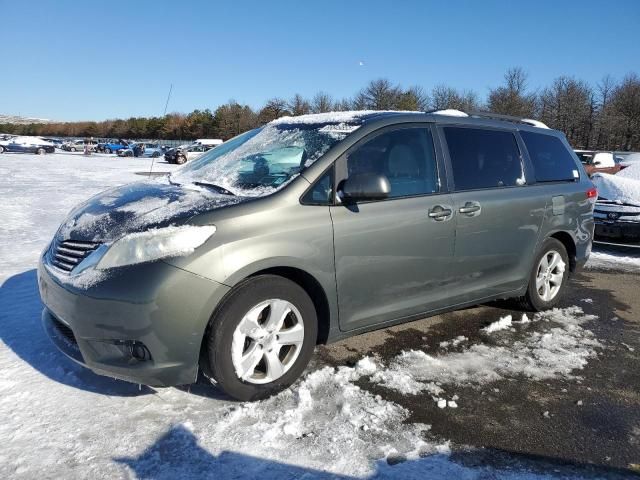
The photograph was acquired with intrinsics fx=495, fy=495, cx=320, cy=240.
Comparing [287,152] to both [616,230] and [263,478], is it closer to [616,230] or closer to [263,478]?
[263,478]

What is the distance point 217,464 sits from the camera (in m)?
2.39

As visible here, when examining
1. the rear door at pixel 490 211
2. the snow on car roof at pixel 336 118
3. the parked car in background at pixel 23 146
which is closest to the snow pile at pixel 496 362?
the rear door at pixel 490 211

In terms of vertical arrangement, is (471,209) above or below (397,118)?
below

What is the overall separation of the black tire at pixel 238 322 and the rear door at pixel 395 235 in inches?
11.8

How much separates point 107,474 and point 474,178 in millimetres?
3234

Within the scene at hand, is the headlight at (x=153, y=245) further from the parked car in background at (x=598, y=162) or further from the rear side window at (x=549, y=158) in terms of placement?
the parked car in background at (x=598, y=162)

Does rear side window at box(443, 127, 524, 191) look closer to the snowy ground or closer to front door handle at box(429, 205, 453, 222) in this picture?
front door handle at box(429, 205, 453, 222)

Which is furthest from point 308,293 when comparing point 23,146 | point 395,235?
point 23,146

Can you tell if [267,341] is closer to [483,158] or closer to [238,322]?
[238,322]

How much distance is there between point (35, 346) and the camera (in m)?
3.55

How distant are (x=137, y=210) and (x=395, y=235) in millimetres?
1690

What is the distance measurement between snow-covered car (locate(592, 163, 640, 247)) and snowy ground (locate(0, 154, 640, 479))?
4204 millimetres

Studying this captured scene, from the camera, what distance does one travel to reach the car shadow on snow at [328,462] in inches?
91.8

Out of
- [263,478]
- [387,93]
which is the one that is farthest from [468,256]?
[387,93]
